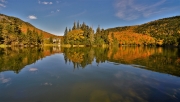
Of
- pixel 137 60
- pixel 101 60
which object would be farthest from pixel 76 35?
pixel 137 60

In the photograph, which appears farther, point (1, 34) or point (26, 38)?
point (26, 38)

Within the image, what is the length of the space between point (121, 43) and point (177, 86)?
16354cm

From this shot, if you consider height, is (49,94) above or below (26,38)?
below

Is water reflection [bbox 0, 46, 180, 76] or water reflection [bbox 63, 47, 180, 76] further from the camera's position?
water reflection [bbox 63, 47, 180, 76]

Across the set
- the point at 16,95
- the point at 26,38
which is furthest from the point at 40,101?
the point at 26,38

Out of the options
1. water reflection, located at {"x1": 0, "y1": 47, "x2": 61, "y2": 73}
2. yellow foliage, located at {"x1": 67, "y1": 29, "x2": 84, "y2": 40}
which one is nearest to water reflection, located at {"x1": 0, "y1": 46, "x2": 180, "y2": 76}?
water reflection, located at {"x1": 0, "y1": 47, "x2": 61, "y2": 73}

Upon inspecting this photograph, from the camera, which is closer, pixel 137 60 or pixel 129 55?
pixel 137 60

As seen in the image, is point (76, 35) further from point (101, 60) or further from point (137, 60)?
point (137, 60)

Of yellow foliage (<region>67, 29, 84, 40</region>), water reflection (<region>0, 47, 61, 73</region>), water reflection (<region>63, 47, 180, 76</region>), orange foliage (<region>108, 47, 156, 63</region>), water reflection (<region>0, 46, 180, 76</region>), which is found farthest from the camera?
yellow foliage (<region>67, 29, 84, 40</region>)

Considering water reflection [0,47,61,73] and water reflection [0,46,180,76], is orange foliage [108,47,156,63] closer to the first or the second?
water reflection [0,46,180,76]

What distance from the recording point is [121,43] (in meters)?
173

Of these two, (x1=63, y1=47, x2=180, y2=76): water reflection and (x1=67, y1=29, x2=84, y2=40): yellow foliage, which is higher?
(x1=67, y1=29, x2=84, y2=40): yellow foliage

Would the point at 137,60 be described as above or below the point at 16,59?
below

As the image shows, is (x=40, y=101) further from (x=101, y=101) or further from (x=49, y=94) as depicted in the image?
(x=101, y=101)
